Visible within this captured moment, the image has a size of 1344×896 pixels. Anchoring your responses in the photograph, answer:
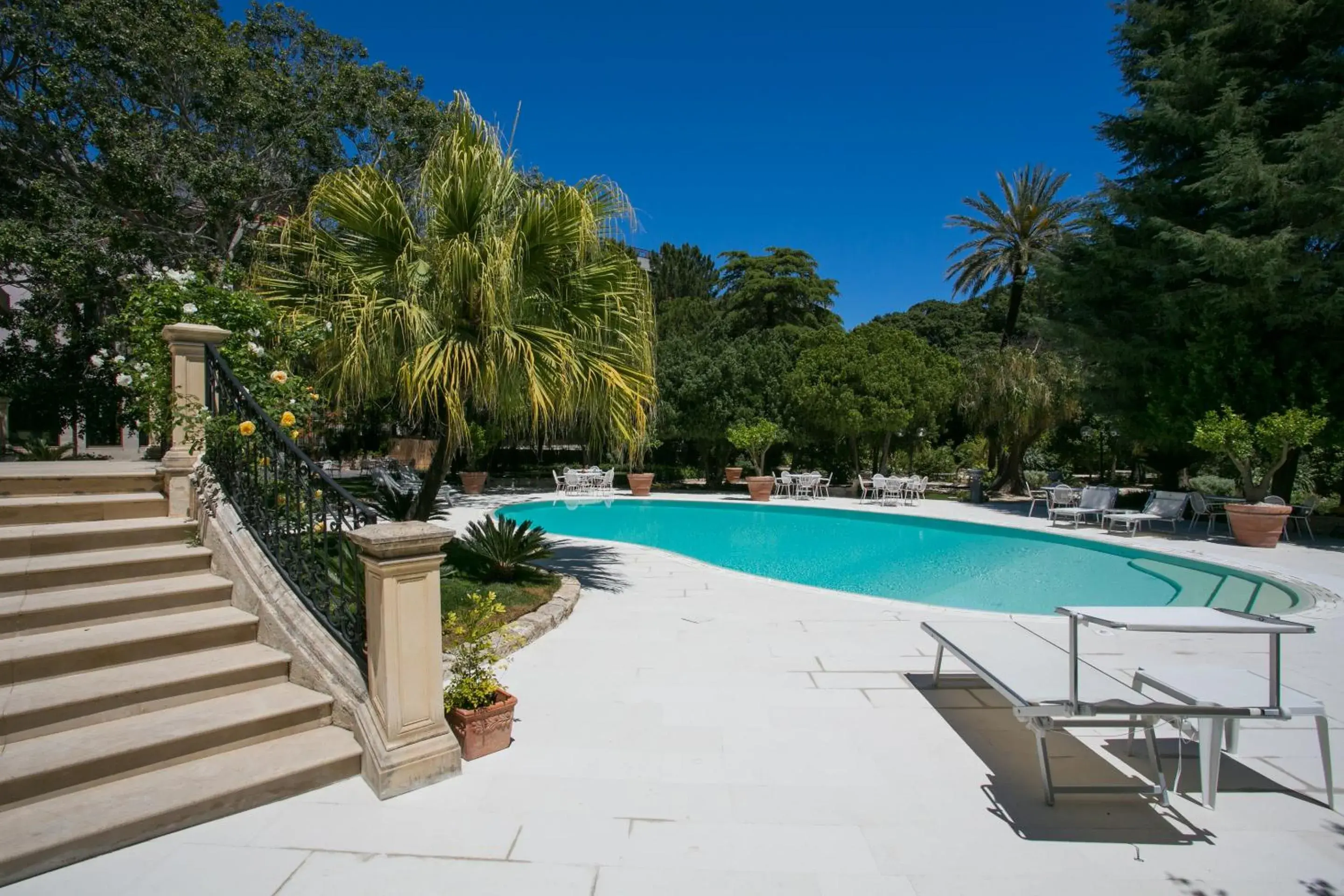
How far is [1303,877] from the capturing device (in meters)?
2.70

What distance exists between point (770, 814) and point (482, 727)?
1581mm

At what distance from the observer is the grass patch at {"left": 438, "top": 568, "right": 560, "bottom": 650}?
6.14m

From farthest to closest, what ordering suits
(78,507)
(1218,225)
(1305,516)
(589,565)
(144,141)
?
(1218,225) < (1305,516) < (144,141) < (589,565) < (78,507)

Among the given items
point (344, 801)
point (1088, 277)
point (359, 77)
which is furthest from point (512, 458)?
point (344, 801)

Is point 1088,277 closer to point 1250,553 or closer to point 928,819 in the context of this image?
point 1250,553

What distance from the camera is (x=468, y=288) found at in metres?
5.88

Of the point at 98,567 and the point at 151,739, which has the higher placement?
the point at 98,567

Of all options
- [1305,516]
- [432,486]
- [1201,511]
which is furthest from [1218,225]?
[432,486]

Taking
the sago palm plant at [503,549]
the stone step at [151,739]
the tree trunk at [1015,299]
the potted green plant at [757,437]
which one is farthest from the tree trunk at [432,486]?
the tree trunk at [1015,299]

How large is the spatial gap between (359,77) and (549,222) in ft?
36.6

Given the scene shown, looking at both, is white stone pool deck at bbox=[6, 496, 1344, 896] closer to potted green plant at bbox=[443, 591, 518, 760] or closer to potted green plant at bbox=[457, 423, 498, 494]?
potted green plant at bbox=[443, 591, 518, 760]

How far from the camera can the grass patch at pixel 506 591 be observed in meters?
6.14

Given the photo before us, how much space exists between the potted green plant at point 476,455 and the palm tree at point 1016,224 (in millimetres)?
18165

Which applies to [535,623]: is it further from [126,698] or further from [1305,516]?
[1305,516]
